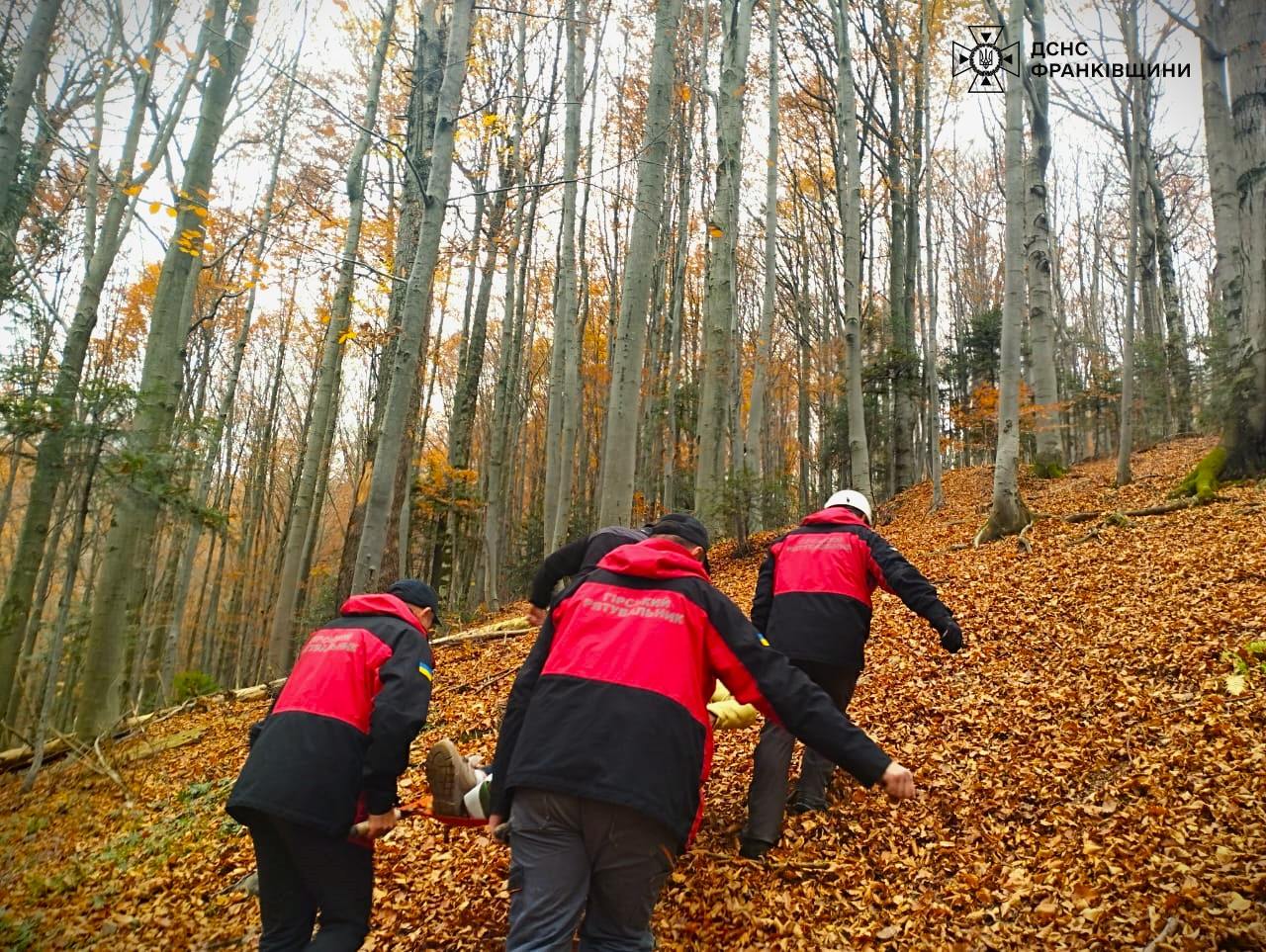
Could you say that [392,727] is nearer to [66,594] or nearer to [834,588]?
[834,588]

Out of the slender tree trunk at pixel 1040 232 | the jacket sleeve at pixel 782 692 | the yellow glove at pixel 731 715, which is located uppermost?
the slender tree trunk at pixel 1040 232

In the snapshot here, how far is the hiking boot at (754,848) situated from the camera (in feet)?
11.5

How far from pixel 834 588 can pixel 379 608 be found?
235 centimetres

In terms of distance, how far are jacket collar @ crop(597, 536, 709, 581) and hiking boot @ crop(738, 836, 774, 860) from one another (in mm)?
1981

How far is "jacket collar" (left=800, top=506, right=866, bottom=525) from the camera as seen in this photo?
3896 millimetres

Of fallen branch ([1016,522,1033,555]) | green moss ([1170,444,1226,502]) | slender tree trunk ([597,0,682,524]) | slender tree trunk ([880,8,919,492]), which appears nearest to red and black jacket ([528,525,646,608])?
slender tree trunk ([597,0,682,524])

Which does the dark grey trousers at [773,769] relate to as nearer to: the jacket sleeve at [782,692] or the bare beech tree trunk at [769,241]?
the jacket sleeve at [782,692]

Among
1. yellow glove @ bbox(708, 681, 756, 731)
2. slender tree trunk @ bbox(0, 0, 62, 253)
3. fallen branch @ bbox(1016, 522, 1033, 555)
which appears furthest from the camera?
fallen branch @ bbox(1016, 522, 1033, 555)

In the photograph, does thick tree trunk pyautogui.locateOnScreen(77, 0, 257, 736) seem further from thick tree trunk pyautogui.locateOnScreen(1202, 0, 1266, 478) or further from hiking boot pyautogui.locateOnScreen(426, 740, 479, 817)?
thick tree trunk pyautogui.locateOnScreen(1202, 0, 1266, 478)

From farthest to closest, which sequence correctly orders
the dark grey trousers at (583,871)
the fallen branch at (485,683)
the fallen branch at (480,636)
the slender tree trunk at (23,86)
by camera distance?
1. the fallen branch at (480,636)
2. the fallen branch at (485,683)
3. the slender tree trunk at (23,86)
4. the dark grey trousers at (583,871)

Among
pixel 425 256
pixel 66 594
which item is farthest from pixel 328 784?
pixel 66 594

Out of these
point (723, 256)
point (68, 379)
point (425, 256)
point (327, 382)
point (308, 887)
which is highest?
point (723, 256)

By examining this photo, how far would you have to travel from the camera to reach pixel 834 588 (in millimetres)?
3686

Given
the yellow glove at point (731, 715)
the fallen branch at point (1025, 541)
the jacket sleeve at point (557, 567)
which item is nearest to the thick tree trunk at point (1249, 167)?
the fallen branch at point (1025, 541)
